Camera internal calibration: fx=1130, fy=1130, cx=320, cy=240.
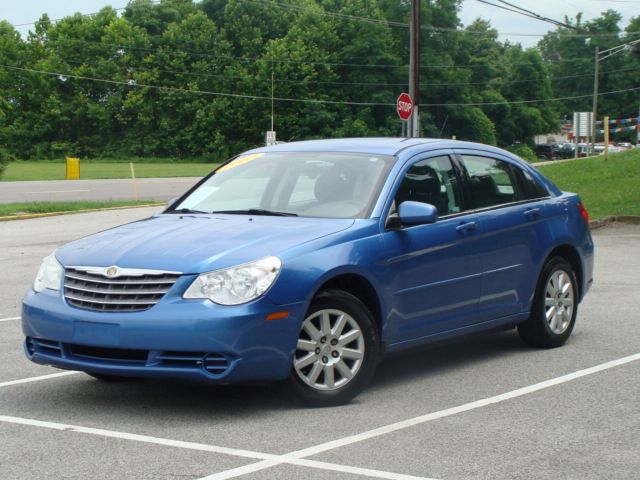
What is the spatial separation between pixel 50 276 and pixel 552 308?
384 centimetres

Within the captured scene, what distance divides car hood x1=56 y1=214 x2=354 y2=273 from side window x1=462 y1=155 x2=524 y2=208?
56.9 inches

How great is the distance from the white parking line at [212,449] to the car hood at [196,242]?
913 millimetres

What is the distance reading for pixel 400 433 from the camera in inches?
231

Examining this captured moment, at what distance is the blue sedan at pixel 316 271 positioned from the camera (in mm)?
6055

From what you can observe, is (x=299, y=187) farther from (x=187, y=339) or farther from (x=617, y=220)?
(x=617, y=220)

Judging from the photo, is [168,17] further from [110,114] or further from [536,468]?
[536,468]

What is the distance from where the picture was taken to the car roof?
7574 millimetres

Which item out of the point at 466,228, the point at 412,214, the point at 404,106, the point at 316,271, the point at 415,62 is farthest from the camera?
the point at 415,62

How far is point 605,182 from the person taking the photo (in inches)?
1014

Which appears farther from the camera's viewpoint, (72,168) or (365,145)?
(72,168)

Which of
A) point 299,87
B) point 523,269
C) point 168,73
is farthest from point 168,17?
point 523,269

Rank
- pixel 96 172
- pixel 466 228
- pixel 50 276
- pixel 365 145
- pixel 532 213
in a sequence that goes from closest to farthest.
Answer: pixel 50 276, pixel 466 228, pixel 365 145, pixel 532 213, pixel 96 172

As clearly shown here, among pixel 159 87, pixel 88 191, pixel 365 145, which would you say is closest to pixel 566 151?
pixel 159 87

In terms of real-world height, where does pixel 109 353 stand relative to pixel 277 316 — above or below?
below
